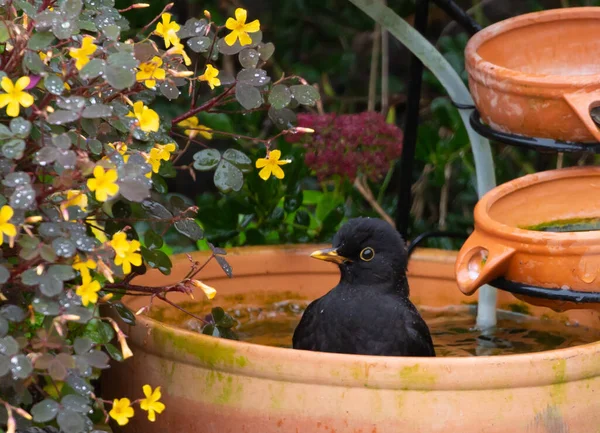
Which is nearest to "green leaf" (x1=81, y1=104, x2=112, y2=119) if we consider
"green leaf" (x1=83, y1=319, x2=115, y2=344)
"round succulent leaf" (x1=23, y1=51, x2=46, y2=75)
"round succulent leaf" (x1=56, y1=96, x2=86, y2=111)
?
"round succulent leaf" (x1=56, y1=96, x2=86, y2=111)

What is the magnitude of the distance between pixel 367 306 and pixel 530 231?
0.51m

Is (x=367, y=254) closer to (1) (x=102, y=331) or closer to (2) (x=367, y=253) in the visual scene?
(2) (x=367, y=253)

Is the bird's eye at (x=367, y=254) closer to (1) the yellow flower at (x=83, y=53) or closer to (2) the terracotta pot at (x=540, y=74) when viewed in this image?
(2) the terracotta pot at (x=540, y=74)

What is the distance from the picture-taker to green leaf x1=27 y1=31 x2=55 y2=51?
1.95 metres

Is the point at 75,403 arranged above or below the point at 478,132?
below

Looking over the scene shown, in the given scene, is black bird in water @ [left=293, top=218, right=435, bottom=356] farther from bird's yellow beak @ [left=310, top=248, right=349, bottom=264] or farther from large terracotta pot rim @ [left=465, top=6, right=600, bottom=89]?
large terracotta pot rim @ [left=465, top=6, right=600, bottom=89]

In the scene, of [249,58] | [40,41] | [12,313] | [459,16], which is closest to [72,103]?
[40,41]

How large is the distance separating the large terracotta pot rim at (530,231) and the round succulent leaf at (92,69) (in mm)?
1065

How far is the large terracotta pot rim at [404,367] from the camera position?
2.16 meters

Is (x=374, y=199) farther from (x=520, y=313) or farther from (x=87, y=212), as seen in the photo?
(x=87, y=212)

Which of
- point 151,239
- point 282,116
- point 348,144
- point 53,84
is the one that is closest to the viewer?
point 53,84

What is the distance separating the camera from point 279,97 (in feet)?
8.08

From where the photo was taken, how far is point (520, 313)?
3.26 meters

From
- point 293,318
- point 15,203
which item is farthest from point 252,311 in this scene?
point 15,203
